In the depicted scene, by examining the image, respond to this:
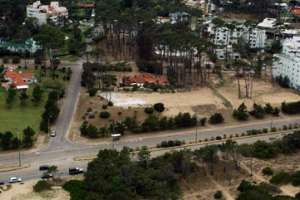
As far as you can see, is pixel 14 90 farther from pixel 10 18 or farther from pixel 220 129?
pixel 10 18

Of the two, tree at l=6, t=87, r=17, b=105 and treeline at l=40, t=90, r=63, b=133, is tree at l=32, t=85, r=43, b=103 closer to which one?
treeline at l=40, t=90, r=63, b=133

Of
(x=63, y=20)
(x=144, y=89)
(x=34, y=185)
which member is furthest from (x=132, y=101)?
(x=63, y=20)

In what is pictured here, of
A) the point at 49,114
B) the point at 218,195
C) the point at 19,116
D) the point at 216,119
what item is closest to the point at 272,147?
the point at 216,119

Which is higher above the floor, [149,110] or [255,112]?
[149,110]

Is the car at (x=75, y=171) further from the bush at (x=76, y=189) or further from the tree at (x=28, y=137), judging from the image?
the tree at (x=28, y=137)

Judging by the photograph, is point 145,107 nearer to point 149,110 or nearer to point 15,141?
point 149,110

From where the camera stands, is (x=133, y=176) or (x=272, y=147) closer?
(x=133, y=176)
